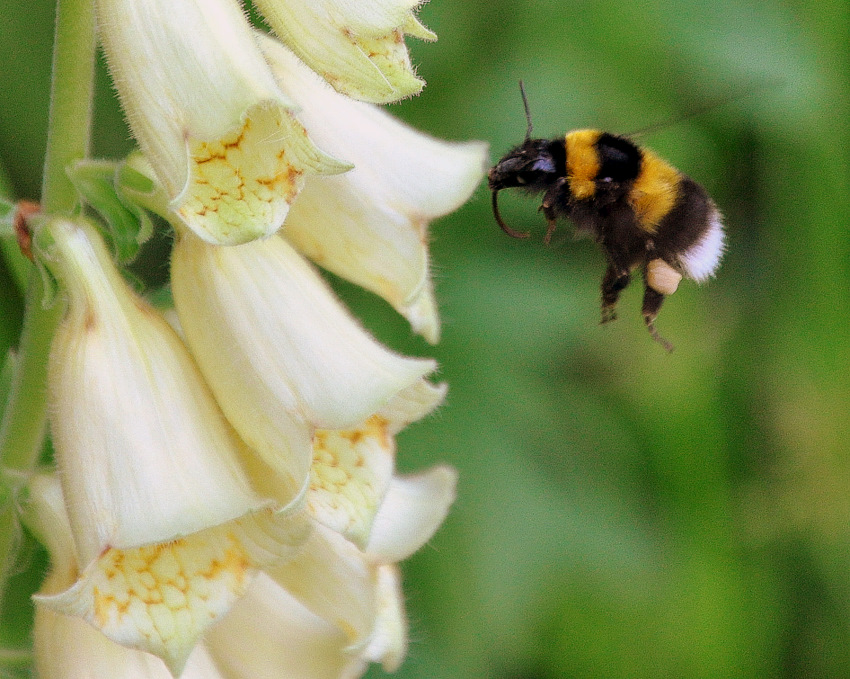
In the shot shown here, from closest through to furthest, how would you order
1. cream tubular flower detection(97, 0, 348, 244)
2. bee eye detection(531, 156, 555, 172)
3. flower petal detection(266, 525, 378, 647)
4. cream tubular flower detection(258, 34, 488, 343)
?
cream tubular flower detection(97, 0, 348, 244), cream tubular flower detection(258, 34, 488, 343), flower petal detection(266, 525, 378, 647), bee eye detection(531, 156, 555, 172)

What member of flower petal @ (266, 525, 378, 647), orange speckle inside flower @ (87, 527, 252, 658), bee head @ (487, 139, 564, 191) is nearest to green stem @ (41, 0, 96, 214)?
orange speckle inside flower @ (87, 527, 252, 658)

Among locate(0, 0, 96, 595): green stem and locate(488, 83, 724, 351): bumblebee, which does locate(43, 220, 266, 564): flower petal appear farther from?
locate(488, 83, 724, 351): bumblebee

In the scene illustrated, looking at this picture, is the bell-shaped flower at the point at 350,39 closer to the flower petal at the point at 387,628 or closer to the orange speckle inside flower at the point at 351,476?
the orange speckle inside flower at the point at 351,476

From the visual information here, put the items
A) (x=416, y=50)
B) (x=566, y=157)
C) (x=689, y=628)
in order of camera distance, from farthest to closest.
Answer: (x=689, y=628) → (x=416, y=50) → (x=566, y=157)

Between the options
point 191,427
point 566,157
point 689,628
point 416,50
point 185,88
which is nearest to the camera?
point 185,88

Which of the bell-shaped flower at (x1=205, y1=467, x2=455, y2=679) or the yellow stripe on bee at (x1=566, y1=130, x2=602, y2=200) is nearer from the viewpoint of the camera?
the bell-shaped flower at (x1=205, y1=467, x2=455, y2=679)

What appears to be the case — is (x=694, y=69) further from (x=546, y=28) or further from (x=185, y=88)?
(x=185, y=88)

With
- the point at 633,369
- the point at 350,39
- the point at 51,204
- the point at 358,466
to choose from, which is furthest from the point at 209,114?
the point at 633,369

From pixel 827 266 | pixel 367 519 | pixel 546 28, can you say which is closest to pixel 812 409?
pixel 827 266
